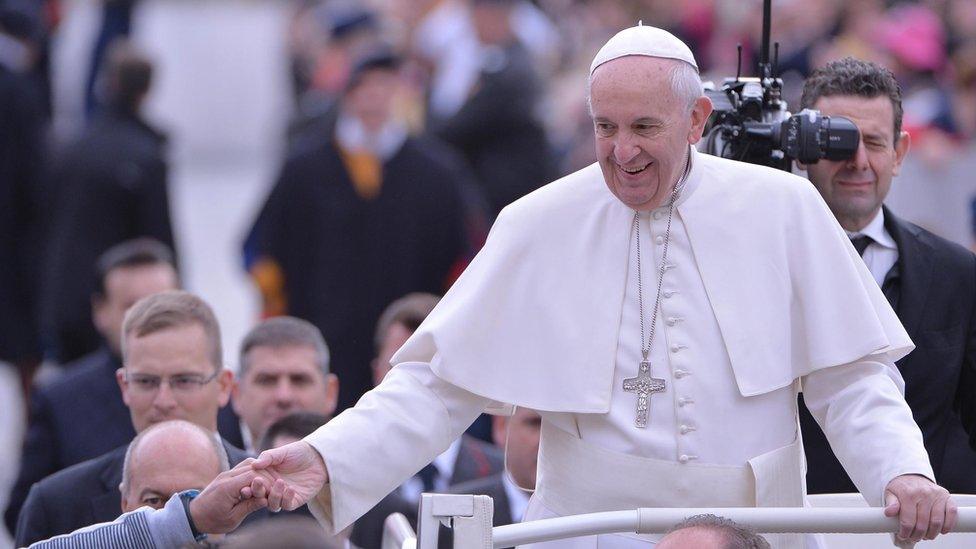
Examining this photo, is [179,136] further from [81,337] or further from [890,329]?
[890,329]

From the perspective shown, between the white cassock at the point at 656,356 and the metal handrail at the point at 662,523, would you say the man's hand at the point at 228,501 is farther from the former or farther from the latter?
the metal handrail at the point at 662,523

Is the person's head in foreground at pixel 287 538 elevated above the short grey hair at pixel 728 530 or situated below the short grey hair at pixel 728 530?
above

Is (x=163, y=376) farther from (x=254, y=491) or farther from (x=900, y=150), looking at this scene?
(x=900, y=150)

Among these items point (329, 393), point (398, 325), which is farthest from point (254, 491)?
point (398, 325)

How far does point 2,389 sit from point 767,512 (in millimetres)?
10298

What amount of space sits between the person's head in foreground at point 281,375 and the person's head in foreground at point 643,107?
2289 millimetres

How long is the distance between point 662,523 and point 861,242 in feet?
5.36

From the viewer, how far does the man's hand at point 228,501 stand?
14.8ft

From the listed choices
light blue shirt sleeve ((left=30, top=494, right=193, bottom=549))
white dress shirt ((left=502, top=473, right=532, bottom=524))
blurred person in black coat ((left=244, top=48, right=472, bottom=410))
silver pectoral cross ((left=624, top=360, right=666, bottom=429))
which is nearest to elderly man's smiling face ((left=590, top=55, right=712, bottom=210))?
silver pectoral cross ((left=624, top=360, right=666, bottom=429))

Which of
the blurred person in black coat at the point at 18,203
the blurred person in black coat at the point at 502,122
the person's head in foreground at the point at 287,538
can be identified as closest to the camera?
the person's head in foreground at the point at 287,538

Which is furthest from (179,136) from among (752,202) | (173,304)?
(752,202)

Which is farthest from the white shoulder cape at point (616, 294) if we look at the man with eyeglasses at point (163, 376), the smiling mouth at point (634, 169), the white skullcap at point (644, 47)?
the man with eyeglasses at point (163, 376)

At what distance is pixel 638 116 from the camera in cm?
464

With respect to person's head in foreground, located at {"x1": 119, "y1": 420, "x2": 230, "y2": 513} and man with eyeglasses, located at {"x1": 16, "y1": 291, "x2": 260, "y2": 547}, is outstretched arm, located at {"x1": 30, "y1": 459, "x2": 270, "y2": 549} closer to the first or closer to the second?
person's head in foreground, located at {"x1": 119, "y1": 420, "x2": 230, "y2": 513}
